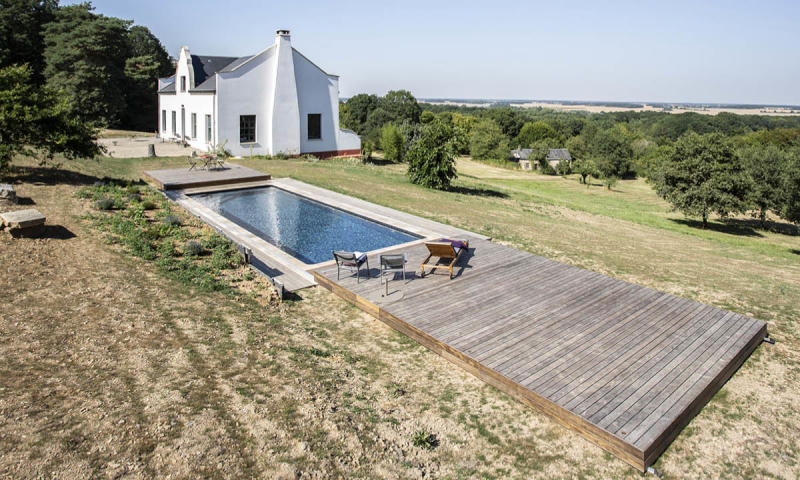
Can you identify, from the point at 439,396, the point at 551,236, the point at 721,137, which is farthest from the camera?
the point at 721,137

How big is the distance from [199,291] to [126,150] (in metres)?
22.6

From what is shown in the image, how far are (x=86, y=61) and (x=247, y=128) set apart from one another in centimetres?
1843

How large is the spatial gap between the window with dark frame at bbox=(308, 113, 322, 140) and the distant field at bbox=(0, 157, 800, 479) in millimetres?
20812

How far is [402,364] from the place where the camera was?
6.86 meters

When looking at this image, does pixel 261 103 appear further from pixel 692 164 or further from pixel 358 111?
pixel 358 111

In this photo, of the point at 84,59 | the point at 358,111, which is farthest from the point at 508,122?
the point at 84,59

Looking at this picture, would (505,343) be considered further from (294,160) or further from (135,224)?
(294,160)

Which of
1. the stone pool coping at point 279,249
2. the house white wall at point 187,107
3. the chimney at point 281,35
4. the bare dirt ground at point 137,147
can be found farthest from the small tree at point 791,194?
the bare dirt ground at point 137,147

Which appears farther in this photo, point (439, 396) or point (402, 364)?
point (402, 364)

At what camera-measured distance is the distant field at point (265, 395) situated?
4.71m

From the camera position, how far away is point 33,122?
13406 mm

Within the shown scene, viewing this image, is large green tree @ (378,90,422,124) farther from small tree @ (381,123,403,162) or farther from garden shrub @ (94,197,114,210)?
garden shrub @ (94,197,114,210)

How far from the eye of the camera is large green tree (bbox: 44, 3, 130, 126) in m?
35.4

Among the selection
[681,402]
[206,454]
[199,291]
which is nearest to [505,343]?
[681,402]
